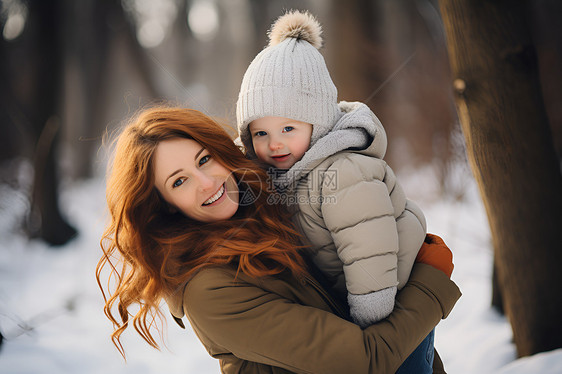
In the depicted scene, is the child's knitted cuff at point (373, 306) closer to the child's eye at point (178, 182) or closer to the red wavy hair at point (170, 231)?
the red wavy hair at point (170, 231)

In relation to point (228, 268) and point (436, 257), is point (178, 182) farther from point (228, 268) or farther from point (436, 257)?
point (436, 257)

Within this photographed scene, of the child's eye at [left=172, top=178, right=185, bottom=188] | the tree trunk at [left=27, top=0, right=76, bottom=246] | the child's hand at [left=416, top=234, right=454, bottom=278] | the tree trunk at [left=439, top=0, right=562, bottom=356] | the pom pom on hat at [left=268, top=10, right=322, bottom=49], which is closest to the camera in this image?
the child's eye at [left=172, top=178, right=185, bottom=188]

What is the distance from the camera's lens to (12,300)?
4.18 metres

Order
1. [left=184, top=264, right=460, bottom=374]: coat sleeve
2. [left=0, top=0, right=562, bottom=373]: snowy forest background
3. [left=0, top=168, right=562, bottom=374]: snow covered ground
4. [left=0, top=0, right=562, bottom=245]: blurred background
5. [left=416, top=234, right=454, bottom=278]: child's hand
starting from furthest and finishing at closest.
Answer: [left=0, top=0, right=562, bottom=245]: blurred background, [left=0, top=0, right=562, bottom=373]: snowy forest background, [left=0, top=168, right=562, bottom=374]: snow covered ground, [left=416, top=234, right=454, bottom=278]: child's hand, [left=184, top=264, right=460, bottom=374]: coat sleeve

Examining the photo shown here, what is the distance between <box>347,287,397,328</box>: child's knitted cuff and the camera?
1.42 metres

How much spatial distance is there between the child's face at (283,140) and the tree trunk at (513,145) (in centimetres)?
98

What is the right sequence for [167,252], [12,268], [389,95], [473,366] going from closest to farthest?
1. [167,252]
2. [473,366]
3. [12,268]
4. [389,95]

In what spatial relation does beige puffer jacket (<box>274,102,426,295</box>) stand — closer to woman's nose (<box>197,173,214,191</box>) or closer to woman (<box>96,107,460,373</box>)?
woman (<box>96,107,460,373</box>)

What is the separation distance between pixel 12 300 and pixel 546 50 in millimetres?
7220

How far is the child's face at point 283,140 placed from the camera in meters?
1.70

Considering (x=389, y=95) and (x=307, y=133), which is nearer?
(x=307, y=133)

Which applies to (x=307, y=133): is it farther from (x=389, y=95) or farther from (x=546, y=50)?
(x=546, y=50)

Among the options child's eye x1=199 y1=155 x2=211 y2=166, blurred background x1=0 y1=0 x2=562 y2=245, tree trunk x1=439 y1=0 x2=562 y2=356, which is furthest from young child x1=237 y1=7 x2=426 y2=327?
blurred background x1=0 y1=0 x2=562 y2=245

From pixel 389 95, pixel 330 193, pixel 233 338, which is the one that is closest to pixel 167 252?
pixel 233 338
